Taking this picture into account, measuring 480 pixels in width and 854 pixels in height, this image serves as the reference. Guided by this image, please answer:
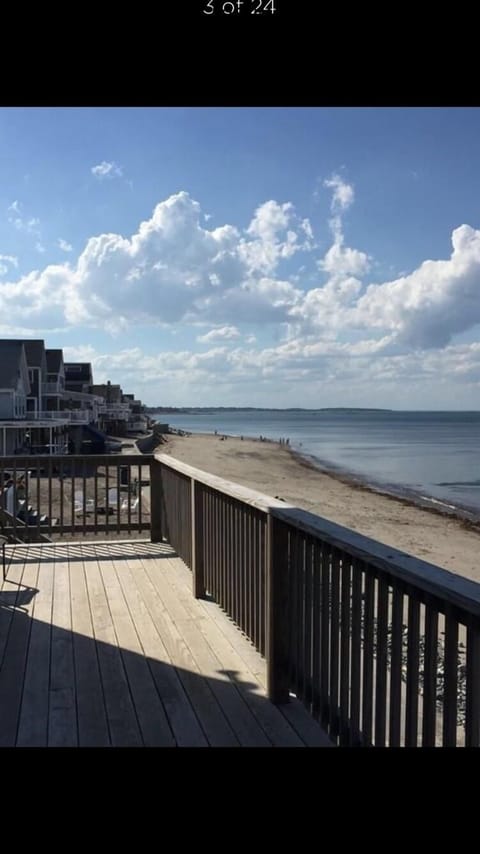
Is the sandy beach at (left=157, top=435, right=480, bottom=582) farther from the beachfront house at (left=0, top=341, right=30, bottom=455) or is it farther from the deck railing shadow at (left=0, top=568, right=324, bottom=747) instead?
the beachfront house at (left=0, top=341, right=30, bottom=455)

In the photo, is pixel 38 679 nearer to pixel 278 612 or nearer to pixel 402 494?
pixel 278 612

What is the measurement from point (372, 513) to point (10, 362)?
67.1 ft

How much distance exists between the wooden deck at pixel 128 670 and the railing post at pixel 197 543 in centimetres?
10

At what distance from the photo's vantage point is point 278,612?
2.45 metres

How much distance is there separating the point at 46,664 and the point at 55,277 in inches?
311

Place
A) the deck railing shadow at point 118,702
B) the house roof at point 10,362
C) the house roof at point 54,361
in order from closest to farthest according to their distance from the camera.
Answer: the deck railing shadow at point 118,702 → the house roof at point 10,362 → the house roof at point 54,361

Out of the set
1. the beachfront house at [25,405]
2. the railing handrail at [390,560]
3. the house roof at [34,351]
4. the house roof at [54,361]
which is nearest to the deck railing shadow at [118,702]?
the railing handrail at [390,560]

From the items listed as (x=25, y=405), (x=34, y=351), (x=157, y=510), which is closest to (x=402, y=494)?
(x=157, y=510)

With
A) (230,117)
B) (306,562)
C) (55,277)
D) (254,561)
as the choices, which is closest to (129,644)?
(254,561)

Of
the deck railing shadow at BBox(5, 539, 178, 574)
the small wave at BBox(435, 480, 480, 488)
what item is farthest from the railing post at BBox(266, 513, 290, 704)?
the small wave at BBox(435, 480, 480, 488)

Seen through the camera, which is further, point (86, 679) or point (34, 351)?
point (34, 351)

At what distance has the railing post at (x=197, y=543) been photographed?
12.5 ft

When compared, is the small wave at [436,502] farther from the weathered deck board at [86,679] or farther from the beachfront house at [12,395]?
the beachfront house at [12,395]
